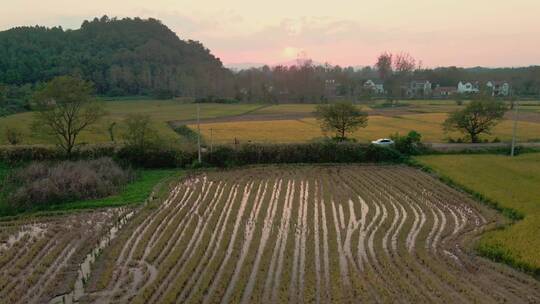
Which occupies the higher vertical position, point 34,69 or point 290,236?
point 34,69

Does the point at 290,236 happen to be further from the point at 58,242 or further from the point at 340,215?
the point at 58,242

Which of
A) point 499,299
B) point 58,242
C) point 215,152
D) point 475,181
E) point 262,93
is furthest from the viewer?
point 262,93

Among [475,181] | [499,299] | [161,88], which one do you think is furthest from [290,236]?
[161,88]

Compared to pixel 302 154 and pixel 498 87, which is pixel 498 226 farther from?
pixel 498 87

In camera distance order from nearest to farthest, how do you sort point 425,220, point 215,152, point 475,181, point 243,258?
point 243,258
point 425,220
point 475,181
point 215,152

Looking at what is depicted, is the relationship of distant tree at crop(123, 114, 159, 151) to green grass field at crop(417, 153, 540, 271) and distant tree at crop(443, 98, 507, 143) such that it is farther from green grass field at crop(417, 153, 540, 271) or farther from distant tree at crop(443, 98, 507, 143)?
distant tree at crop(443, 98, 507, 143)

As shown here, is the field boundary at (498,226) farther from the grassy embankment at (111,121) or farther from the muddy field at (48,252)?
the grassy embankment at (111,121)
